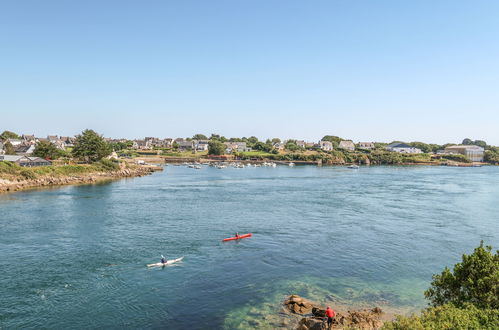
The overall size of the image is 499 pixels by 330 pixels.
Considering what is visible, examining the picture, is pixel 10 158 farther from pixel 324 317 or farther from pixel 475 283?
pixel 475 283

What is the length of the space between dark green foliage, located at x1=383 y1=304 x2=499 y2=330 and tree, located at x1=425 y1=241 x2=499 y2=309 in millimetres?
1574

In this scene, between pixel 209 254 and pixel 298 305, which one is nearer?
pixel 298 305

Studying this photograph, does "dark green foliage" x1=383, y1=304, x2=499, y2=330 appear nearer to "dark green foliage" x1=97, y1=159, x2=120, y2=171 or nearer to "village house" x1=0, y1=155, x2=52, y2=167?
"village house" x1=0, y1=155, x2=52, y2=167

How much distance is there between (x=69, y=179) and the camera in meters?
102

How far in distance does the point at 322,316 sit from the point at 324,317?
2.10 ft

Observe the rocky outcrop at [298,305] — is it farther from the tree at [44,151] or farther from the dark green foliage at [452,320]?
the tree at [44,151]

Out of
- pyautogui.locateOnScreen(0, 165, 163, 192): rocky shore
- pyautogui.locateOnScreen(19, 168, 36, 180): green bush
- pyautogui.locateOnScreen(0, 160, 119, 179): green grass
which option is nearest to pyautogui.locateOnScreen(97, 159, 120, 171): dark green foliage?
pyautogui.locateOnScreen(0, 160, 119, 179): green grass

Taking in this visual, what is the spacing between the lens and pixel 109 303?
28.8 metres

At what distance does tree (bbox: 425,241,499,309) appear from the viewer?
2095 centimetres

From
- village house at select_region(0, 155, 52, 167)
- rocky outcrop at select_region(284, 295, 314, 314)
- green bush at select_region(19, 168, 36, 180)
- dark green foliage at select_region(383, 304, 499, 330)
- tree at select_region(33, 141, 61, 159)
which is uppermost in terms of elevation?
tree at select_region(33, 141, 61, 159)

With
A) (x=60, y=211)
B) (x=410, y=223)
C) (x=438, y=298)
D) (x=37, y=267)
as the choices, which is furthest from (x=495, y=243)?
(x=60, y=211)

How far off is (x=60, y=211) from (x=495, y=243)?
71.8 meters

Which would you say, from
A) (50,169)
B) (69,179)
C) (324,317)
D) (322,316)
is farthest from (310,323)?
(50,169)

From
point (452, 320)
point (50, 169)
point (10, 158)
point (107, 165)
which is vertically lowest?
point (452, 320)
